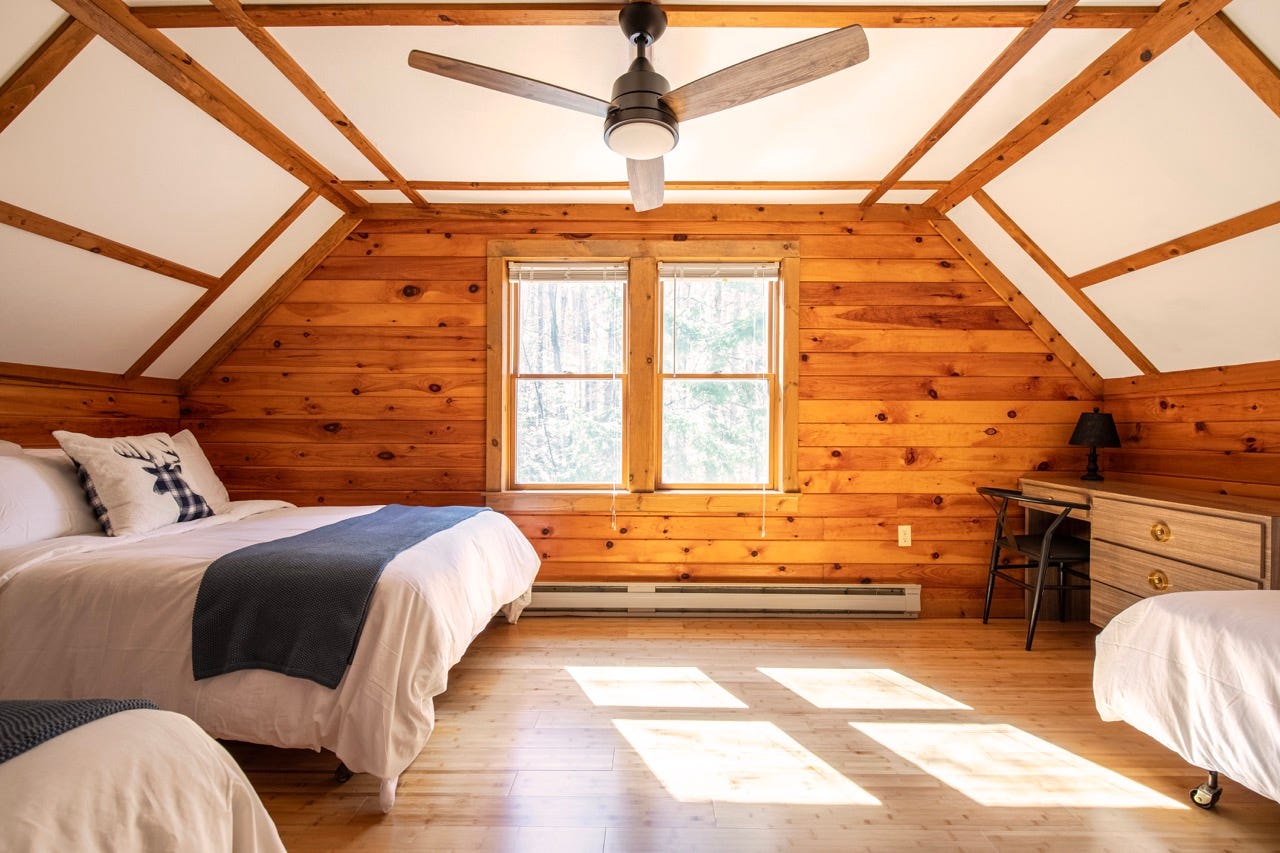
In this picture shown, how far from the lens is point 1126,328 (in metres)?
3.11

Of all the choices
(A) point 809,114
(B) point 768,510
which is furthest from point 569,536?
(A) point 809,114

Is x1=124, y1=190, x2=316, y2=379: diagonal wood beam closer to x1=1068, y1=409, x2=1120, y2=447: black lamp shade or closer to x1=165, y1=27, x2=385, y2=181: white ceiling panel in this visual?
x1=165, y1=27, x2=385, y2=181: white ceiling panel

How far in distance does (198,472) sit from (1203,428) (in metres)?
4.94

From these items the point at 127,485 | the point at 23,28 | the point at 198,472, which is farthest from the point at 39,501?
the point at 23,28

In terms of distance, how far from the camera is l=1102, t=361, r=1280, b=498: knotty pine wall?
8.90 feet

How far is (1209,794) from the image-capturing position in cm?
184

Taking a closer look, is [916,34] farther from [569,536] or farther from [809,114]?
[569,536]

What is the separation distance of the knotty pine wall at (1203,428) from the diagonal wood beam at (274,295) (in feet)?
14.8

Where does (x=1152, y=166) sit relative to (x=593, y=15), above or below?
below

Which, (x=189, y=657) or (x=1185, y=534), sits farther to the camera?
(x=1185, y=534)

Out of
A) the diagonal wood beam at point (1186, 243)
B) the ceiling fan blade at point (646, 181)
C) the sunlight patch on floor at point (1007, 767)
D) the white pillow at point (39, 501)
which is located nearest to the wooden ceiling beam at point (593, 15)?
the ceiling fan blade at point (646, 181)

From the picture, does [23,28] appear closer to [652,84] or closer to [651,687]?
[652,84]

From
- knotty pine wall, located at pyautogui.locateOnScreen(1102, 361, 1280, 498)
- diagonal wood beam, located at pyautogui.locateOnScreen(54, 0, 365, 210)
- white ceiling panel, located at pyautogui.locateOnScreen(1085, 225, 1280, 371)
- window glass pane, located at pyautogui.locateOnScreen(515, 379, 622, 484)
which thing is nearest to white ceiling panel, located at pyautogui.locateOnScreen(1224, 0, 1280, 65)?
white ceiling panel, located at pyautogui.locateOnScreen(1085, 225, 1280, 371)

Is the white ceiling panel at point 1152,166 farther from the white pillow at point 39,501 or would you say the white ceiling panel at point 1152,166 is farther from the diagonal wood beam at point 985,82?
the white pillow at point 39,501
